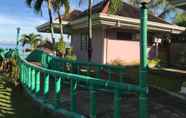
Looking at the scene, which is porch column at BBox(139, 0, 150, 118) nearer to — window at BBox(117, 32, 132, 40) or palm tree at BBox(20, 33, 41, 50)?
window at BBox(117, 32, 132, 40)

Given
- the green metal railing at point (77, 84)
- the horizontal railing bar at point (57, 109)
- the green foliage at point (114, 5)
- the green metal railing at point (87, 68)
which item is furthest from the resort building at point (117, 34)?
the horizontal railing bar at point (57, 109)

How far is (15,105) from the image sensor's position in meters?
9.51

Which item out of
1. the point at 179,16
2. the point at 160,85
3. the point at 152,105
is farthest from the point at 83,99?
the point at 179,16

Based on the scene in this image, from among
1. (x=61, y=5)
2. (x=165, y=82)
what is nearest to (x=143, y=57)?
(x=165, y=82)

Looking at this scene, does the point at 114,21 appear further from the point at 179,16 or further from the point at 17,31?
the point at 179,16

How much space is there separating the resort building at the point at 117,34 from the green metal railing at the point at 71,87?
21.9 feet

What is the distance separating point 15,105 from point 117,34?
975 cm

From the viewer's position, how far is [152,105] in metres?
8.04

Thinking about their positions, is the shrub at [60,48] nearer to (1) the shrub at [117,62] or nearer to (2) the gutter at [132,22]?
(1) the shrub at [117,62]

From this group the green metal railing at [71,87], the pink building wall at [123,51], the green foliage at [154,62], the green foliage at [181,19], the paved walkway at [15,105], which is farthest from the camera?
the green foliage at [181,19]

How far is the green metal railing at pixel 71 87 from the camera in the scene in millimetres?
5453

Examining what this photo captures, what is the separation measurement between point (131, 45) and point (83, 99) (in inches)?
410

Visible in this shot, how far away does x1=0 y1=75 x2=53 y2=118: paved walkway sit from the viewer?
8289 millimetres

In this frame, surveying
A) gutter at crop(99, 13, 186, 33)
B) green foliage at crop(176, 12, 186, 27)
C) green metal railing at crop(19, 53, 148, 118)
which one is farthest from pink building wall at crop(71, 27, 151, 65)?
green foliage at crop(176, 12, 186, 27)
